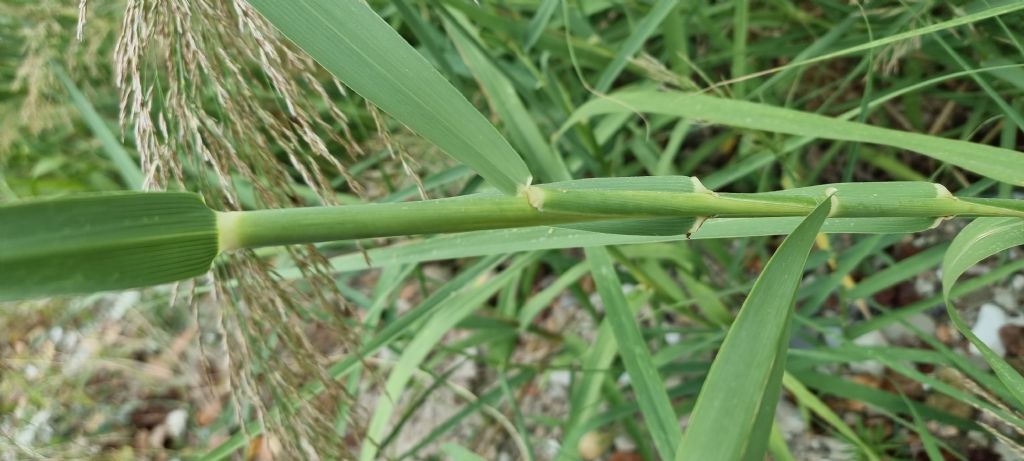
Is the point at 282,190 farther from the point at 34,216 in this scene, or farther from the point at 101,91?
the point at 101,91

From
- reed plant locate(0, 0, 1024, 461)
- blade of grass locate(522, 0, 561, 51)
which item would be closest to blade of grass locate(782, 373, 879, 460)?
reed plant locate(0, 0, 1024, 461)

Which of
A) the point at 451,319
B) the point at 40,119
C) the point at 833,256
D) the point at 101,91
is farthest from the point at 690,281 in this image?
the point at 101,91

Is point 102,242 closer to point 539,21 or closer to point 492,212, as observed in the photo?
point 492,212

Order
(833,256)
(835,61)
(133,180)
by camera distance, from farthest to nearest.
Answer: (835,61), (133,180), (833,256)

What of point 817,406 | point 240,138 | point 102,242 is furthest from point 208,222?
point 817,406

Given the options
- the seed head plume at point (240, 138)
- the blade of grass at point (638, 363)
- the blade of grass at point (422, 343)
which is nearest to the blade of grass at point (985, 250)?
the blade of grass at point (638, 363)

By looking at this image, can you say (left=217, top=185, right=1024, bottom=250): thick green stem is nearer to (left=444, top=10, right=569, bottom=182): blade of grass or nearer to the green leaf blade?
the green leaf blade

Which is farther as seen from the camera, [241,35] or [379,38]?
[241,35]

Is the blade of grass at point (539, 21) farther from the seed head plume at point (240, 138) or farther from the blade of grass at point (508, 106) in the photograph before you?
the seed head plume at point (240, 138)
